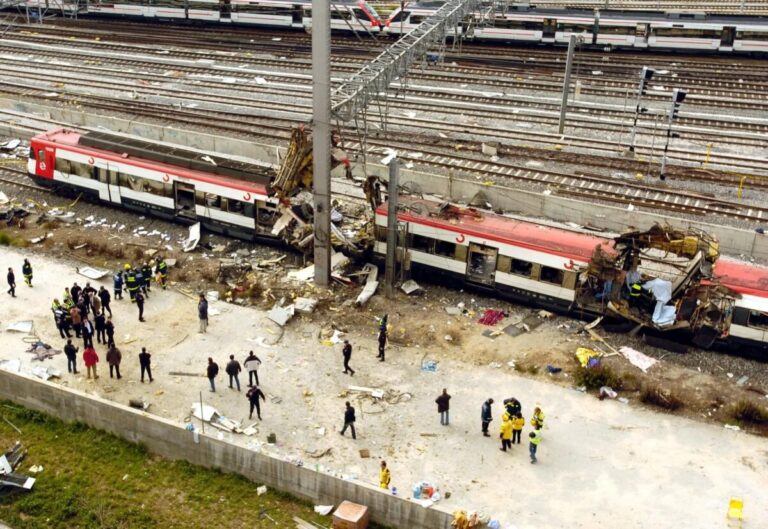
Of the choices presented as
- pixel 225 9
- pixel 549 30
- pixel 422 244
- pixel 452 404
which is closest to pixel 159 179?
pixel 422 244

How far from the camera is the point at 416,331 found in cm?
2406

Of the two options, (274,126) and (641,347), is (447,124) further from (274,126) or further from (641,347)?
(641,347)

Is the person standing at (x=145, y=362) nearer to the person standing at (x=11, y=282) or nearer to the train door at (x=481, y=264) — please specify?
the person standing at (x=11, y=282)

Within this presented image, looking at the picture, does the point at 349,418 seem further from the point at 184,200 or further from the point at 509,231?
the point at 184,200

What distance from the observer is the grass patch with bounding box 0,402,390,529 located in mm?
17891

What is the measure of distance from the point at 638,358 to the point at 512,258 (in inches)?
181

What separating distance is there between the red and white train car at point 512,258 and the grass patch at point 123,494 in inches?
391

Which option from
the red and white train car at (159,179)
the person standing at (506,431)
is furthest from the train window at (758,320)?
the red and white train car at (159,179)

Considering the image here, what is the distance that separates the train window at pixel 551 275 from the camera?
2398cm

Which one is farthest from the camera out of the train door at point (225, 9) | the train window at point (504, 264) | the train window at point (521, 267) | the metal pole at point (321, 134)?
the train door at point (225, 9)

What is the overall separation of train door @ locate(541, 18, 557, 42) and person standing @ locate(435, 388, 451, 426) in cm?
3402

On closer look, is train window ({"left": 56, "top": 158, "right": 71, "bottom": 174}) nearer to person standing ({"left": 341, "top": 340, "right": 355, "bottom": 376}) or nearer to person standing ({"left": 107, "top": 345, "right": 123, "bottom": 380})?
person standing ({"left": 107, "top": 345, "right": 123, "bottom": 380})

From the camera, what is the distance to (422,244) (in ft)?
85.3

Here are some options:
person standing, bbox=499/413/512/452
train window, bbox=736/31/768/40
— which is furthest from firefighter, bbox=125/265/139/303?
train window, bbox=736/31/768/40
